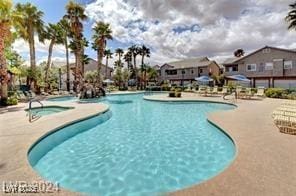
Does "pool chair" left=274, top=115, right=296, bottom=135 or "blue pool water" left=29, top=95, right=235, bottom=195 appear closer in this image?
"blue pool water" left=29, top=95, right=235, bottom=195

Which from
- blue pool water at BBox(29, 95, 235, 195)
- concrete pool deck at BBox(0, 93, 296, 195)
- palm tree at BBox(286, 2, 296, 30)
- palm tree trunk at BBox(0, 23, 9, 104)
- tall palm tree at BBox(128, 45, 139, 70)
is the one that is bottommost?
A: blue pool water at BBox(29, 95, 235, 195)

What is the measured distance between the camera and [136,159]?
A: 7.56 metres

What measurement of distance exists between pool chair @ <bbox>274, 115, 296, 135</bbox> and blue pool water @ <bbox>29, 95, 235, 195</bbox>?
2.19 meters

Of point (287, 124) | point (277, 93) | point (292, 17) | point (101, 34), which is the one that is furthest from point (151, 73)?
point (287, 124)

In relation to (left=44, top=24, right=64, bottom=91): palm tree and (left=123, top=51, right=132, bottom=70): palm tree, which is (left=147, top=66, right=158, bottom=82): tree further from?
(left=44, top=24, right=64, bottom=91): palm tree

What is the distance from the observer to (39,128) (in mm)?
9805

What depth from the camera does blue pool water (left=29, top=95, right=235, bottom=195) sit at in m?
5.74

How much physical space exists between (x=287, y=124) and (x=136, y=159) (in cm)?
605

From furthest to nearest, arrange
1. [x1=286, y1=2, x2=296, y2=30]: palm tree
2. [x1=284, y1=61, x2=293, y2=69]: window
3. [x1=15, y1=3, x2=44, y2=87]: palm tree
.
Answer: [x1=284, y1=61, x2=293, y2=69]: window < [x1=15, y1=3, x2=44, y2=87]: palm tree < [x1=286, y1=2, x2=296, y2=30]: palm tree

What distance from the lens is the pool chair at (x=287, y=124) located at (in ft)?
28.1

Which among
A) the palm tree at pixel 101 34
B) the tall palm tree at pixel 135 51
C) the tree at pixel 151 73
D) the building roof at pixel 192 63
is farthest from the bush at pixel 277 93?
the tall palm tree at pixel 135 51

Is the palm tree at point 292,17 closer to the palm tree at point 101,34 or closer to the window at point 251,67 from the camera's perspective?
the window at point 251,67

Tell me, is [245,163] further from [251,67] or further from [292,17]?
[251,67]

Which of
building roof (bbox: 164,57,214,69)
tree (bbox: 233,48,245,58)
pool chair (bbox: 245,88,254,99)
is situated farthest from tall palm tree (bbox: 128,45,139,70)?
pool chair (bbox: 245,88,254,99)
